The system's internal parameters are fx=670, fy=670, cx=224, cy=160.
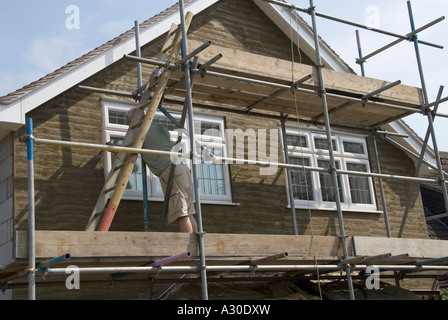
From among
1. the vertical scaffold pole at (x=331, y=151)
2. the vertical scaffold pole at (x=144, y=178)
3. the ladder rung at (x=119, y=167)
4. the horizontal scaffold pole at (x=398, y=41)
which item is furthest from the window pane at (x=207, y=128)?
the horizontal scaffold pole at (x=398, y=41)

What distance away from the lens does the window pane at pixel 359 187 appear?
42.0 ft

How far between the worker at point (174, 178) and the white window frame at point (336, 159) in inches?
118

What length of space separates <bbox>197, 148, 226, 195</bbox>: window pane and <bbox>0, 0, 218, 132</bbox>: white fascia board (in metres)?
2.06

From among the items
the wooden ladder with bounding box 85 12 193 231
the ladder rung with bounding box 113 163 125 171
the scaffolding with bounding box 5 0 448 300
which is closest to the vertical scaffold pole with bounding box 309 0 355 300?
the scaffolding with bounding box 5 0 448 300

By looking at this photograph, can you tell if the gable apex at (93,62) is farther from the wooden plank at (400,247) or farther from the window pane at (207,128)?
the wooden plank at (400,247)

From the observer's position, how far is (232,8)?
41.7 ft

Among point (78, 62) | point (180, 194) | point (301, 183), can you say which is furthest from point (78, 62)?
point (301, 183)

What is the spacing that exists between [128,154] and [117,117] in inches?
80.7

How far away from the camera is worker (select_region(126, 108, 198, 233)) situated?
29.7ft

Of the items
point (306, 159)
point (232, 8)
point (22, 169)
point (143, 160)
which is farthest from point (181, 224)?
point (232, 8)

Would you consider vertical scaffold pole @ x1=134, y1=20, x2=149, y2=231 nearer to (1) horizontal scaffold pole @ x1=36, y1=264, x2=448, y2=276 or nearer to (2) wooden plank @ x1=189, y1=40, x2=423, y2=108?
(2) wooden plank @ x1=189, y1=40, x2=423, y2=108
